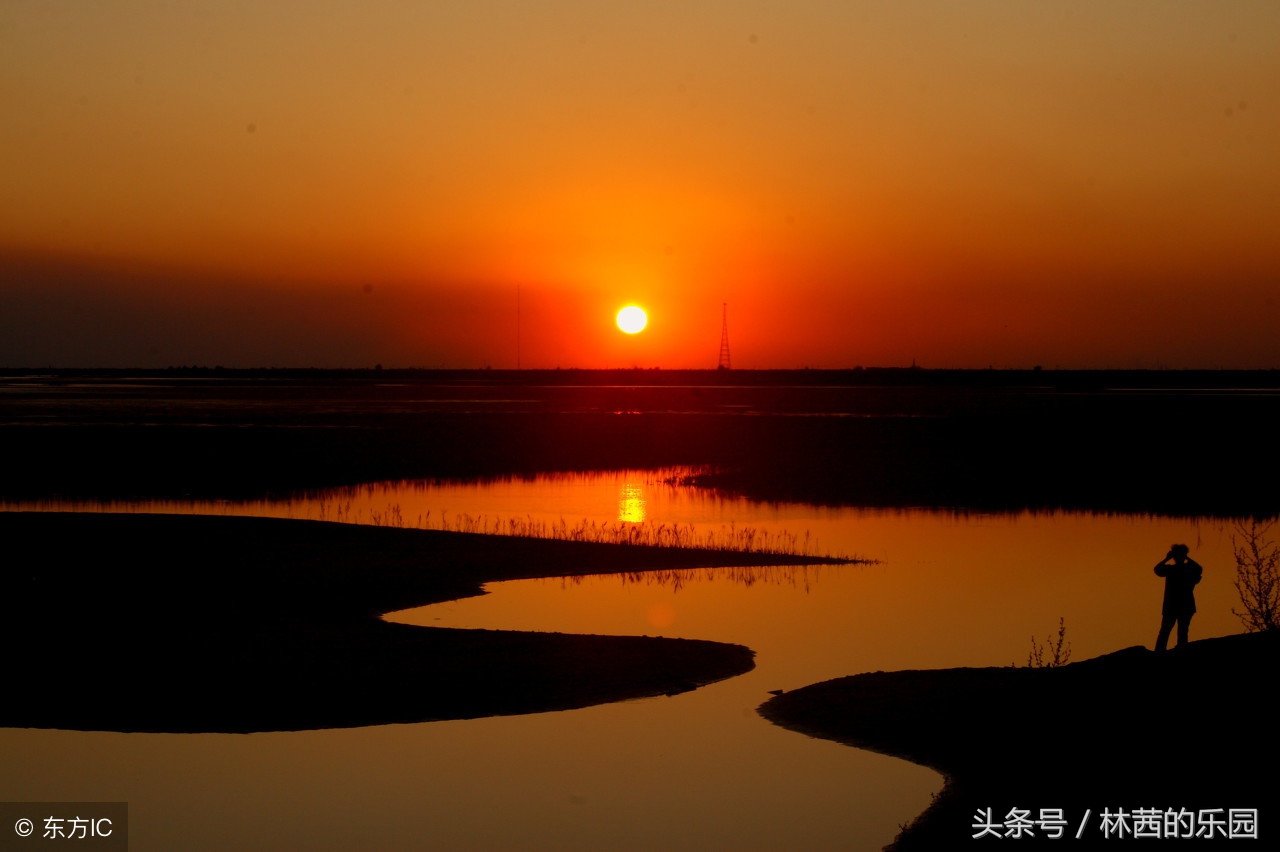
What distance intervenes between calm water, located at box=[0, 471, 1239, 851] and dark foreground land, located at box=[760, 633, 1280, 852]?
66 cm

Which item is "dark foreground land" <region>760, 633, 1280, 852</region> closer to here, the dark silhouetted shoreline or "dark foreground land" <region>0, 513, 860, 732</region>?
"dark foreground land" <region>0, 513, 860, 732</region>

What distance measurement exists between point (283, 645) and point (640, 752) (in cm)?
664

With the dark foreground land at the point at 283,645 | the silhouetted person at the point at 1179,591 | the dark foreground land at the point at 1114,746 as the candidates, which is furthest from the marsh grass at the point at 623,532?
the dark foreground land at the point at 1114,746

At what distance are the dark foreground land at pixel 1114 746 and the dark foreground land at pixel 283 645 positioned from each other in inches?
193

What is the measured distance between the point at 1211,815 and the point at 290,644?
13.0 meters

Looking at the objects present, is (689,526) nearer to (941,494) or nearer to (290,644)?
(941,494)

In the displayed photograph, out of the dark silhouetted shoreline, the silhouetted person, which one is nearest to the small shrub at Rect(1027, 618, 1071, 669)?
the silhouetted person

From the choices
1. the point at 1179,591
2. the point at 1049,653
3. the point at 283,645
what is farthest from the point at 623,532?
the point at 1179,591

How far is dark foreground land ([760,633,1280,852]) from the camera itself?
36.4ft

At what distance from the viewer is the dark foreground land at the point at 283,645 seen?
16266 millimetres

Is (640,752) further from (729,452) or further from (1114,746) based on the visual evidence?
(729,452)

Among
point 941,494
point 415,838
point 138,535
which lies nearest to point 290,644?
point 415,838

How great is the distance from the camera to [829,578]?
2661 cm

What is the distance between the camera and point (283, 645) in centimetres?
1892
